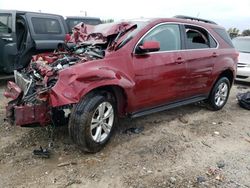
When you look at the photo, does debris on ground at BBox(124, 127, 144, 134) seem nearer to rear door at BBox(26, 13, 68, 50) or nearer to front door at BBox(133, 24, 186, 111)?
front door at BBox(133, 24, 186, 111)

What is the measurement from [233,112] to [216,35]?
1.67m

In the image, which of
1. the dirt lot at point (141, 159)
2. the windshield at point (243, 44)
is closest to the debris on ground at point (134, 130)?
the dirt lot at point (141, 159)

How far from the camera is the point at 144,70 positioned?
15.5 ft

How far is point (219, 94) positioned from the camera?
6730 millimetres

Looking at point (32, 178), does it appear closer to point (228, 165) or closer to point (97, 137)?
point (97, 137)

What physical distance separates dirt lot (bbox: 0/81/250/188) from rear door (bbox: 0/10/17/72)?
2340 mm

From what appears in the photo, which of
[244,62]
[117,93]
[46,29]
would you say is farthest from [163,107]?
[244,62]

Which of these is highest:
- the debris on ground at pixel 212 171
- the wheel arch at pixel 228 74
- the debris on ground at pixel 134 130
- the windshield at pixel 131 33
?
the windshield at pixel 131 33

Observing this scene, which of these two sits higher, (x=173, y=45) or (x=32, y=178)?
(x=173, y=45)

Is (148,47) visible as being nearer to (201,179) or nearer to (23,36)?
(201,179)

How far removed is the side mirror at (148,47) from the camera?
180 inches

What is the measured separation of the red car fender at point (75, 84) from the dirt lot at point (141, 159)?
0.83 meters

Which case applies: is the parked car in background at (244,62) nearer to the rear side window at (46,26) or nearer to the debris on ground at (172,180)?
the rear side window at (46,26)

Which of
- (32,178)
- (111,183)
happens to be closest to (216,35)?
(111,183)
